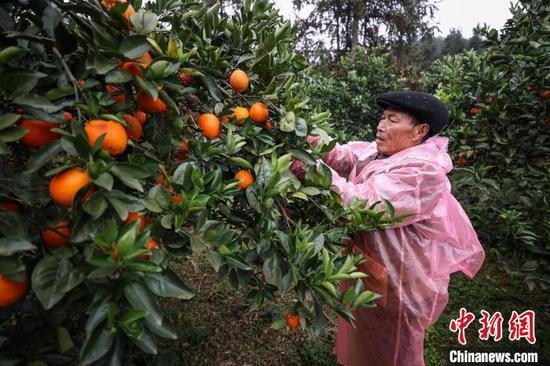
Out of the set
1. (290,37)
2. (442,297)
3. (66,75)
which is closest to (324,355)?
(442,297)

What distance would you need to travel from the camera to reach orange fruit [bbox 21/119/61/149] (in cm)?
70

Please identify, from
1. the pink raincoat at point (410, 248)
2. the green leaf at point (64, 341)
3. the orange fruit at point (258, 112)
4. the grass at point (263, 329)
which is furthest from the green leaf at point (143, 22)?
the grass at point (263, 329)

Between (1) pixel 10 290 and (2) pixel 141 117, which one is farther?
(2) pixel 141 117

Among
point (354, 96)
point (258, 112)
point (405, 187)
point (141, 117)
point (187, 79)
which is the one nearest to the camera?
point (141, 117)

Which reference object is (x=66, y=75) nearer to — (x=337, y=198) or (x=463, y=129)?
(x=337, y=198)

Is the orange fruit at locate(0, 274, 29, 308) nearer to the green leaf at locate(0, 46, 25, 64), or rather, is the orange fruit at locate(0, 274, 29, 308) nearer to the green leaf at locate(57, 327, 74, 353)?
the green leaf at locate(57, 327, 74, 353)

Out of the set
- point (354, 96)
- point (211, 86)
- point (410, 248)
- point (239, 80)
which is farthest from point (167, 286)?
point (354, 96)

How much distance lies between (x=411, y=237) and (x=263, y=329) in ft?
5.89

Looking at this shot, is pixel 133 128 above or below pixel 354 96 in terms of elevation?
above

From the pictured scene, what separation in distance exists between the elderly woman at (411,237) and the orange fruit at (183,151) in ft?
2.69

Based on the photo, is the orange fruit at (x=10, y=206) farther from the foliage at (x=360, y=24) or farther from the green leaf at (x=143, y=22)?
the foliage at (x=360, y=24)

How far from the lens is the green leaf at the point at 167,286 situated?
711 mm

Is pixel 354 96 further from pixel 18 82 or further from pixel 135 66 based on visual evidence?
pixel 18 82

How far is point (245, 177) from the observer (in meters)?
1.07
